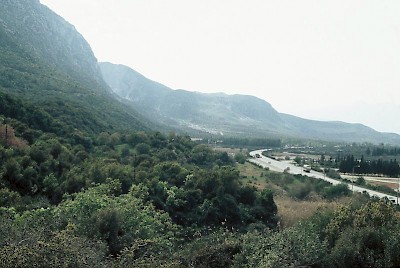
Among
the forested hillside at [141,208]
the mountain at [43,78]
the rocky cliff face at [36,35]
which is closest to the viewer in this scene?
the forested hillside at [141,208]

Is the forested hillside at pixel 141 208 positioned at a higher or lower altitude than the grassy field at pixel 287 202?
higher

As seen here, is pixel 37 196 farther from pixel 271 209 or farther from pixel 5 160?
pixel 271 209

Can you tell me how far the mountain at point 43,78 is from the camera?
192 feet

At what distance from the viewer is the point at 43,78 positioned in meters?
80.8

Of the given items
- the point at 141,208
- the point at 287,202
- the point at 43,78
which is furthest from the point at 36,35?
the point at 141,208

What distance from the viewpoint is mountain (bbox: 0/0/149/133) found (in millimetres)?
58625

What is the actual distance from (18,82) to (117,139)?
3050 cm

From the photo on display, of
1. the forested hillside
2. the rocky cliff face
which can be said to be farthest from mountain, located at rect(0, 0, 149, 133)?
the forested hillside

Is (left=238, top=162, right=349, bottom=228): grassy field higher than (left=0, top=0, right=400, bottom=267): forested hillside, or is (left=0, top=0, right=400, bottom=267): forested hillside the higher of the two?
(left=0, top=0, right=400, bottom=267): forested hillside

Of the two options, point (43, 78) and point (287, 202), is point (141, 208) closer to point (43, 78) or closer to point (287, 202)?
point (287, 202)

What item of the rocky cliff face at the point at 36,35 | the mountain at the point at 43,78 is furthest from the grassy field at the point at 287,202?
the rocky cliff face at the point at 36,35

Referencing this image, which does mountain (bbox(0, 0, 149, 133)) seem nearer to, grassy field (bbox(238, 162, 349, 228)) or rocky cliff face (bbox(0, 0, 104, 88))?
rocky cliff face (bbox(0, 0, 104, 88))

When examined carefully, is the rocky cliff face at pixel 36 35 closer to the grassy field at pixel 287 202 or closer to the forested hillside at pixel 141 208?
the forested hillside at pixel 141 208

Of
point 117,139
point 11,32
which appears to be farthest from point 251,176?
point 11,32
